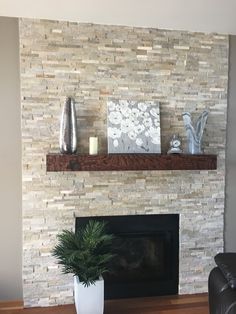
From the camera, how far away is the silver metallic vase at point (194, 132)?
2807 millimetres

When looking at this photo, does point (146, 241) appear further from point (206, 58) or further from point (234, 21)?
point (234, 21)

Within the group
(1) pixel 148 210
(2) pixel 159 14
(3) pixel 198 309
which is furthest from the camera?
(1) pixel 148 210

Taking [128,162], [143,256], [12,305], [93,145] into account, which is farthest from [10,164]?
[143,256]

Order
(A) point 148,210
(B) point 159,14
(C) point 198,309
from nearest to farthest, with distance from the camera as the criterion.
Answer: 1. (B) point 159,14
2. (C) point 198,309
3. (A) point 148,210

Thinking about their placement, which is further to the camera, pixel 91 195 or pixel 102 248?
pixel 91 195

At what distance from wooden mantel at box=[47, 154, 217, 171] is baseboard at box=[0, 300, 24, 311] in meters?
1.17

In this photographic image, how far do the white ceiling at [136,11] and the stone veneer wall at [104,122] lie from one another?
11 centimetres

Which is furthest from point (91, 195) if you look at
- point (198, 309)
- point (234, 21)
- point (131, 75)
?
point (234, 21)

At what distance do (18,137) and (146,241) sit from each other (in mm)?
1433

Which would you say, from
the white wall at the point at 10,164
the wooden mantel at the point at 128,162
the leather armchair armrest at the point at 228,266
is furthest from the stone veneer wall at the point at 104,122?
the leather armchair armrest at the point at 228,266

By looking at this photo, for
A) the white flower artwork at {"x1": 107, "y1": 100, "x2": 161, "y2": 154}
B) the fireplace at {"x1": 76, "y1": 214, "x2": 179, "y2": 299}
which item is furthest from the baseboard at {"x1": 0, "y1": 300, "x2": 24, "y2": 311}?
the white flower artwork at {"x1": 107, "y1": 100, "x2": 161, "y2": 154}

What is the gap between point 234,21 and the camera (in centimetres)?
266

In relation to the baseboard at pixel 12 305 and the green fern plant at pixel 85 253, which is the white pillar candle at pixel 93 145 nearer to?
the green fern plant at pixel 85 253

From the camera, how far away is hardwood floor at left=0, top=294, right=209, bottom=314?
2656mm
